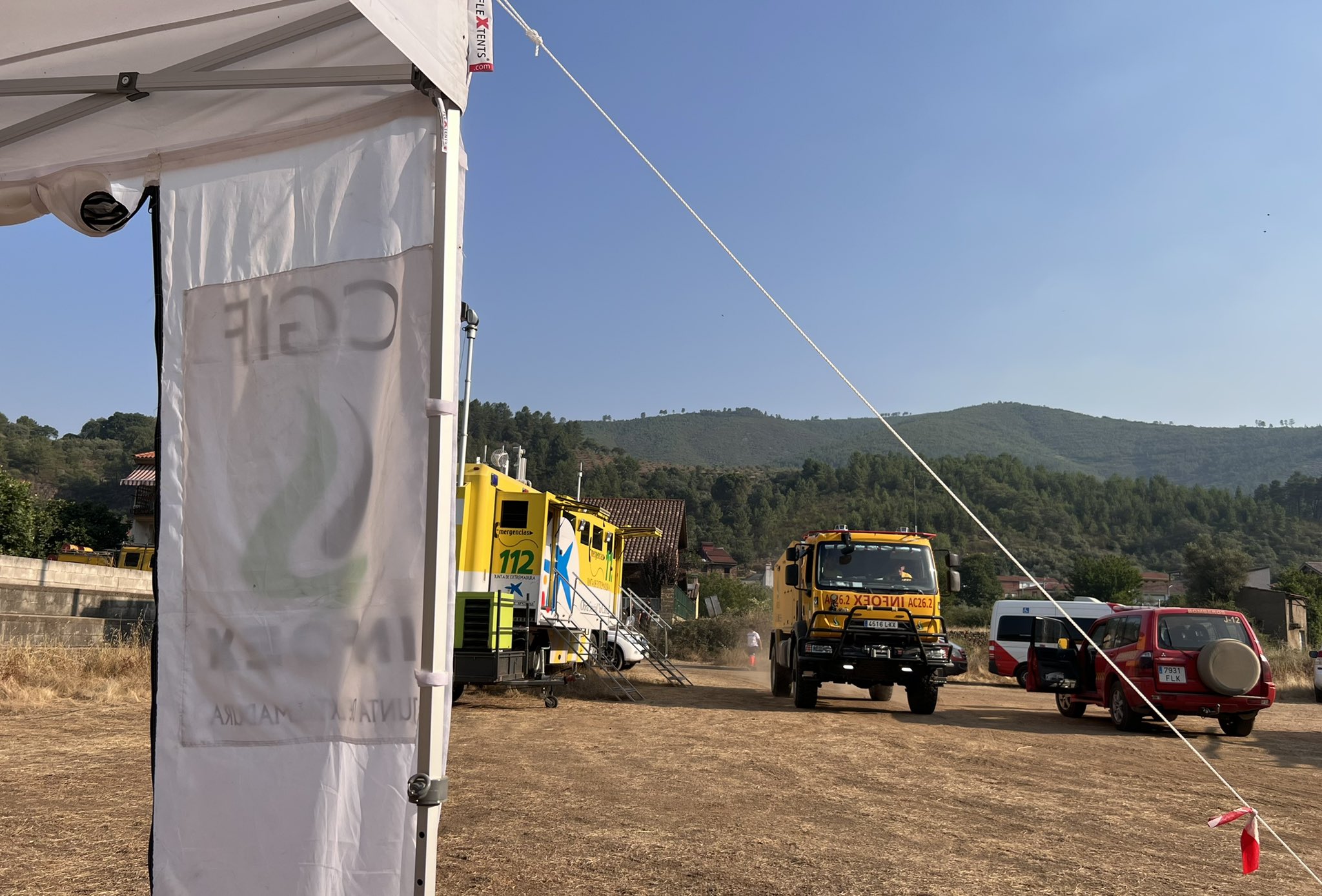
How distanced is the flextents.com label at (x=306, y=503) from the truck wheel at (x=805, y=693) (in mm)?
12212

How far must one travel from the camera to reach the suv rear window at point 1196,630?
42.2 feet

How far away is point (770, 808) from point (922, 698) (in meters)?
8.46

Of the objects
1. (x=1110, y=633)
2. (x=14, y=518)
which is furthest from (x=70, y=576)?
(x=14, y=518)

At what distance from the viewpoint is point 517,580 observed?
14.2 m

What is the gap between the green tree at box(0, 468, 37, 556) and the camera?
35438mm

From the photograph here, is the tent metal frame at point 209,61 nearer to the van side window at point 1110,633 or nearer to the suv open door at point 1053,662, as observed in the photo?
the van side window at point 1110,633

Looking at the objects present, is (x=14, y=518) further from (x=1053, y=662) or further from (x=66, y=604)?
(x=1053, y=662)

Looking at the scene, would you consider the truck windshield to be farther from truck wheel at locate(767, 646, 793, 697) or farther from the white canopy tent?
the white canopy tent

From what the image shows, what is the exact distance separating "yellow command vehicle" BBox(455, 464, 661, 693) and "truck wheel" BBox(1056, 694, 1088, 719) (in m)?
7.22

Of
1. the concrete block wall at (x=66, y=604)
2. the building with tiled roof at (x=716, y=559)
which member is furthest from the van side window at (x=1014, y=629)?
the building with tiled roof at (x=716, y=559)

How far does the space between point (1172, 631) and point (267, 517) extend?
41.9ft

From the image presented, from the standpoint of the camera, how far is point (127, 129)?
3527mm

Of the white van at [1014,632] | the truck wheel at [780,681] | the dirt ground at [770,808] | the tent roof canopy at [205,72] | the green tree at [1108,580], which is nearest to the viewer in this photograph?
the tent roof canopy at [205,72]

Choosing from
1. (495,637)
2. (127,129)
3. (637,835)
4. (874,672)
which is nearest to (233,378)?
(127,129)
